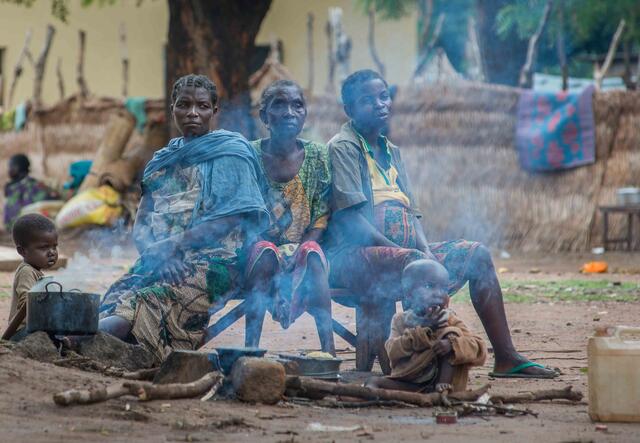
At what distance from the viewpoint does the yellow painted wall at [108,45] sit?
862 inches

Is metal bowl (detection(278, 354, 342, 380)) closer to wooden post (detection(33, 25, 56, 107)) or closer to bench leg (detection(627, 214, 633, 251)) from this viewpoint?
bench leg (detection(627, 214, 633, 251))

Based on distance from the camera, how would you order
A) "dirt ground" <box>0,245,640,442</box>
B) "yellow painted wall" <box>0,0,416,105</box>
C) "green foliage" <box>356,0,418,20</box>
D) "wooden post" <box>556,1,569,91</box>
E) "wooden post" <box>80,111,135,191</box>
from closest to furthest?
"dirt ground" <box>0,245,640,442</box>
"wooden post" <box>556,1,569,91</box>
"wooden post" <box>80,111,135,191</box>
"green foliage" <box>356,0,418,20</box>
"yellow painted wall" <box>0,0,416,105</box>

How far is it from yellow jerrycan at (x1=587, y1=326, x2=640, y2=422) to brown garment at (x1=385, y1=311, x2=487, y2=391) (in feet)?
2.08

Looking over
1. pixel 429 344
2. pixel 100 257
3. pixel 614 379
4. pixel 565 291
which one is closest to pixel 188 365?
pixel 429 344

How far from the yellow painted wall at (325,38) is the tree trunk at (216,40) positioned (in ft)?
20.0

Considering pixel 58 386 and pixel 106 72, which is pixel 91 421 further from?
pixel 106 72

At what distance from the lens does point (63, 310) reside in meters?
5.15

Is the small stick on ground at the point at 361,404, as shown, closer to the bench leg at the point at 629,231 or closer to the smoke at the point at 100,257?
the smoke at the point at 100,257

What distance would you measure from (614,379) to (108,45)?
1866cm

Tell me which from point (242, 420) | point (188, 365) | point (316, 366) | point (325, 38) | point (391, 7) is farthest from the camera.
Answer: point (325, 38)

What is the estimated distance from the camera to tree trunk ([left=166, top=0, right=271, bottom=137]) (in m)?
13.6

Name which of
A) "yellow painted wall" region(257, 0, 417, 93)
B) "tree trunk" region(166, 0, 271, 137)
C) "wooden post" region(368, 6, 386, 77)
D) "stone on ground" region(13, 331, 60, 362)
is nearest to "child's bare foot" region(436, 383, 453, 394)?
"stone on ground" region(13, 331, 60, 362)

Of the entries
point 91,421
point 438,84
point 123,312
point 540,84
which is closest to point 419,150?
point 438,84

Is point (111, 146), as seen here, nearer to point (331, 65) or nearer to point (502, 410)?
point (331, 65)
